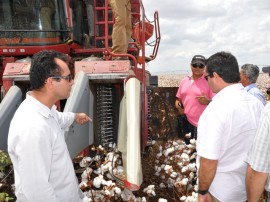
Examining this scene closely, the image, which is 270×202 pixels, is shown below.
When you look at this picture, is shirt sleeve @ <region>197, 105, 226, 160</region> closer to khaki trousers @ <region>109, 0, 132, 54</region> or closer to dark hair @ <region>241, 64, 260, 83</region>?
dark hair @ <region>241, 64, 260, 83</region>

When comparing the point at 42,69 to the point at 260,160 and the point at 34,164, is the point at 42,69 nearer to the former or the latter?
the point at 34,164

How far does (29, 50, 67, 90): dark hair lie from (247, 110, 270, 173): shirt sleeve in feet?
4.62

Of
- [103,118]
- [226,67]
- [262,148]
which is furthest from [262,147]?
[103,118]

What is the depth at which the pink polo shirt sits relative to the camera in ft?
16.9

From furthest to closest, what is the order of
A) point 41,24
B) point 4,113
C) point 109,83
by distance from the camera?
point 41,24, point 109,83, point 4,113

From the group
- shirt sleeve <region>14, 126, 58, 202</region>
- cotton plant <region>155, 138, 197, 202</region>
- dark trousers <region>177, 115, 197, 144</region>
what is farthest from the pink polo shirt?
shirt sleeve <region>14, 126, 58, 202</region>

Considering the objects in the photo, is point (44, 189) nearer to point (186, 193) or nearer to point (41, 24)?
point (186, 193)

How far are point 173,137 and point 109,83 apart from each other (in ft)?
8.51

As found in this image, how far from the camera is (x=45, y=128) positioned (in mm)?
1984

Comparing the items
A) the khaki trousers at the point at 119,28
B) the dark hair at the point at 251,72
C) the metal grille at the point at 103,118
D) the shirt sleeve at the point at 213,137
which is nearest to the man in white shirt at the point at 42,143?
the shirt sleeve at the point at 213,137

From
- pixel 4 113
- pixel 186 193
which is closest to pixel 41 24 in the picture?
pixel 4 113

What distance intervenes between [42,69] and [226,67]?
148cm

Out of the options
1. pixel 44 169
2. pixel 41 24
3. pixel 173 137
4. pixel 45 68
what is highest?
pixel 41 24

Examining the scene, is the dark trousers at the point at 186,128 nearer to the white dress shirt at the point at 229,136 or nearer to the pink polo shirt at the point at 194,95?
the pink polo shirt at the point at 194,95
